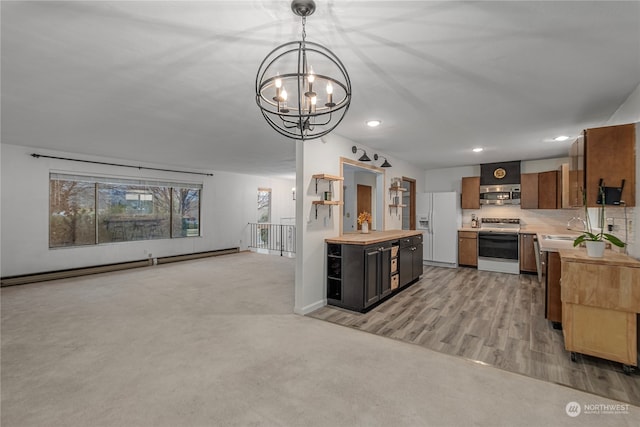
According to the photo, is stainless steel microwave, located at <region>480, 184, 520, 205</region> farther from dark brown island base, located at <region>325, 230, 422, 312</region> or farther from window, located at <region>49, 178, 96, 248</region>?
window, located at <region>49, 178, 96, 248</region>

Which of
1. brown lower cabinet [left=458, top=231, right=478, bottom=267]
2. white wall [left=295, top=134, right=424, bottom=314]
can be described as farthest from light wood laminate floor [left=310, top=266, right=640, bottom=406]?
brown lower cabinet [left=458, top=231, right=478, bottom=267]

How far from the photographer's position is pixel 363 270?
12.5 ft

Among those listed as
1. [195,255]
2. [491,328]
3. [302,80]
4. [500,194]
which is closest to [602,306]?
[491,328]

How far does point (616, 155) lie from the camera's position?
2764mm

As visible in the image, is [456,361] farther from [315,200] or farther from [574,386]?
[315,200]

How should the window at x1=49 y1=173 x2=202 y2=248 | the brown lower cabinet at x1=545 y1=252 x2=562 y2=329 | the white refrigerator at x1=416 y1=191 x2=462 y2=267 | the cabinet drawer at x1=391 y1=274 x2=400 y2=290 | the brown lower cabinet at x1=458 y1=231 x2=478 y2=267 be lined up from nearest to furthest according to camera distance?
the brown lower cabinet at x1=545 y1=252 x2=562 y2=329 < the cabinet drawer at x1=391 y1=274 x2=400 y2=290 < the window at x1=49 y1=173 x2=202 y2=248 < the brown lower cabinet at x1=458 y1=231 x2=478 y2=267 < the white refrigerator at x1=416 y1=191 x2=462 y2=267

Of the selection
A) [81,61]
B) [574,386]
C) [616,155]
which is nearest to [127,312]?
[81,61]

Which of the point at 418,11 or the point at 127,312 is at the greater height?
the point at 418,11

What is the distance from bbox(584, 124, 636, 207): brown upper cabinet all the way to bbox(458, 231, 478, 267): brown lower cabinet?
3.87 m

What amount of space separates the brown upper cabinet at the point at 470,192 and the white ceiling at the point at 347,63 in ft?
8.77

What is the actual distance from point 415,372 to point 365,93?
2.53m

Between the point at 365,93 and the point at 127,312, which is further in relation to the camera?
the point at 127,312

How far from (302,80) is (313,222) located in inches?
94.2

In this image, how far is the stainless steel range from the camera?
20.0ft
